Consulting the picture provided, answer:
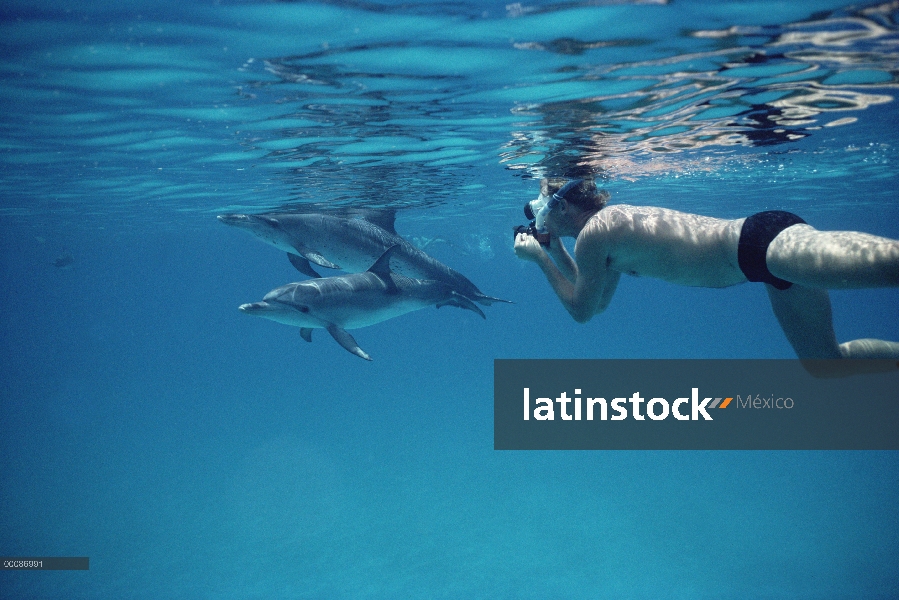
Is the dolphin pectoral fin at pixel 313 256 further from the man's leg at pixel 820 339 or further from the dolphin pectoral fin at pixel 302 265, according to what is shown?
the man's leg at pixel 820 339

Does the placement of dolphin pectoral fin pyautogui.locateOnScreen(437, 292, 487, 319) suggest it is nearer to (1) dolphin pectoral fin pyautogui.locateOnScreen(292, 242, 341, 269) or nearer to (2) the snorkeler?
(1) dolphin pectoral fin pyautogui.locateOnScreen(292, 242, 341, 269)

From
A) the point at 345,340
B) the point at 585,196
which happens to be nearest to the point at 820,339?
the point at 585,196

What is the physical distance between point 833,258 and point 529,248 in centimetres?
276

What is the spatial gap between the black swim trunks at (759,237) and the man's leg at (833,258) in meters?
0.06

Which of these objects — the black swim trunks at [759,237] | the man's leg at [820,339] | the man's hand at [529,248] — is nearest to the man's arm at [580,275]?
the man's hand at [529,248]

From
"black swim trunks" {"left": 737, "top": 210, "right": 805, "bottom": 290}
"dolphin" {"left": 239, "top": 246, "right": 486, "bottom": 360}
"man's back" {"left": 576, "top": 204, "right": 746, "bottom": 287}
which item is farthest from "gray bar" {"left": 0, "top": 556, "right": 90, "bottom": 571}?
"black swim trunks" {"left": 737, "top": 210, "right": 805, "bottom": 290}

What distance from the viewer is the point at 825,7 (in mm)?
5594

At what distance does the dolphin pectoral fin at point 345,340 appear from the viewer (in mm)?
8891

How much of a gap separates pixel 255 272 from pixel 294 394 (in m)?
54.0

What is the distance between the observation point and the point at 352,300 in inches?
379

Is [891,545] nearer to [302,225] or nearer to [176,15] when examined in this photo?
[302,225]

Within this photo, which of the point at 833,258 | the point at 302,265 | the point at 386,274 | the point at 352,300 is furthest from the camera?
the point at 302,265

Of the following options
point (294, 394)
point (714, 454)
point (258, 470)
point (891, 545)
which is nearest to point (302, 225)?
point (258, 470)

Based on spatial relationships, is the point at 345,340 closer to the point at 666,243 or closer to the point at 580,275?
the point at 580,275
